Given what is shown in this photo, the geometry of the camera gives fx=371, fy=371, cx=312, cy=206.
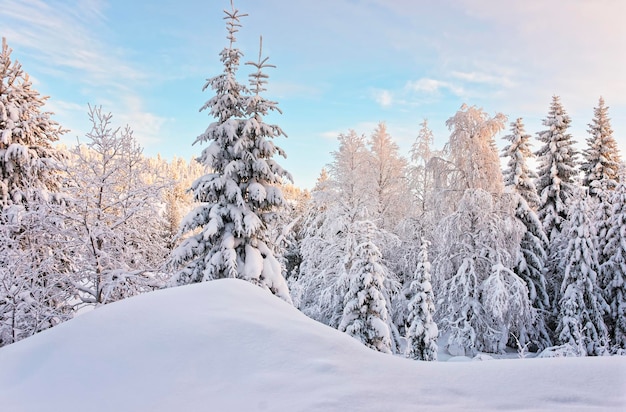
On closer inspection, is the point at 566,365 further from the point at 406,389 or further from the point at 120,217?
the point at 120,217

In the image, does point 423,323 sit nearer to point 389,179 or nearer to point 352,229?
point 352,229

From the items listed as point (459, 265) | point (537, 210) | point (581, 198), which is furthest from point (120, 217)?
point (537, 210)

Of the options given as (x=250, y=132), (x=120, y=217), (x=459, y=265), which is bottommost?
(x=459, y=265)

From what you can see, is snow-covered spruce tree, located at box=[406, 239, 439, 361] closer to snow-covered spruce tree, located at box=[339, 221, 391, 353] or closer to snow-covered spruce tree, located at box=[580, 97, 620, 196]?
snow-covered spruce tree, located at box=[339, 221, 391, 353]

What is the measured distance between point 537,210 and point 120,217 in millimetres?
21868

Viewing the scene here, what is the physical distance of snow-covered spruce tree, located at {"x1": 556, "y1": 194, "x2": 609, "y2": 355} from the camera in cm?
1709

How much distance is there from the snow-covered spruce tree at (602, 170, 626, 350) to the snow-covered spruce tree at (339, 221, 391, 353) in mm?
12898

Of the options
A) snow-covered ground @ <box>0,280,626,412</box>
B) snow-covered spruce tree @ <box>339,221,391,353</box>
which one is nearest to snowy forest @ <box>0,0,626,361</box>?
snow-covered spruce tree @ <box>339,221,391,353</box>

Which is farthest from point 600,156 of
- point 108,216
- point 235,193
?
point 108,216

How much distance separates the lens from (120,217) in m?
11.2

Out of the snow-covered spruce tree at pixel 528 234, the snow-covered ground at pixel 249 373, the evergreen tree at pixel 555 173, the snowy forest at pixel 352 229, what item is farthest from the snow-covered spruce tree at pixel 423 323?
the evergreen tree at pixel 555 173

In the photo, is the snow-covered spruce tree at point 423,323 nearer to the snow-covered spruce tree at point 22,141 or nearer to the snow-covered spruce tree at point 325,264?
the snow-covered spruce tree at point 325,264

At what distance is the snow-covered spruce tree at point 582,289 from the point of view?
56.1ft

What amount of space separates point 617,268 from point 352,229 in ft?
43.1
